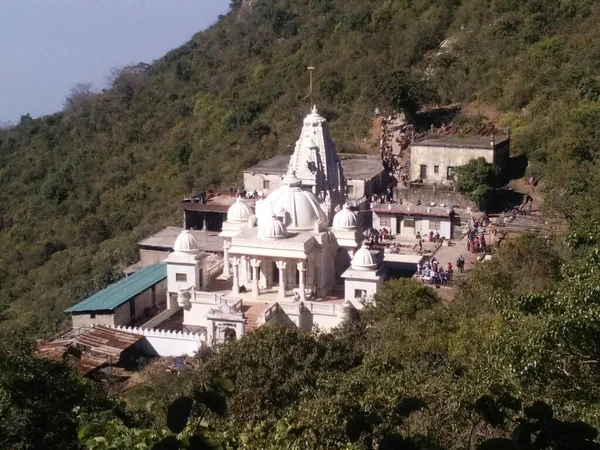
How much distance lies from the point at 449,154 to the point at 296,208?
11.1 m

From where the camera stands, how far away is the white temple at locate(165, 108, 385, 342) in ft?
71.1

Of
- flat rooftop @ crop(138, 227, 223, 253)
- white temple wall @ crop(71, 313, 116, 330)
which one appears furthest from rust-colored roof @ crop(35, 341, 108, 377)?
flat rooftop @ crop(138, 227, 223, 253)

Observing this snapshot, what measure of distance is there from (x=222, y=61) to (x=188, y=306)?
42022mm

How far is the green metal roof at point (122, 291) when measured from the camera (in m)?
22.9

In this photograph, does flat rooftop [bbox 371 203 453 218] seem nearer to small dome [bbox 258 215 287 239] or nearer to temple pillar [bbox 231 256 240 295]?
small dome [bbox 258 215 287 239]

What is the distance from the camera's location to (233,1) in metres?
80.5

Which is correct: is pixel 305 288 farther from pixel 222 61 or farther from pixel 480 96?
pixel 222 61

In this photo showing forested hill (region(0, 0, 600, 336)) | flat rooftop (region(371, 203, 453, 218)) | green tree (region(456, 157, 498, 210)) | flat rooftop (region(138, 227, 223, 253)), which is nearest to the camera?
flat rooftop (region(138, 227, 223, 253))

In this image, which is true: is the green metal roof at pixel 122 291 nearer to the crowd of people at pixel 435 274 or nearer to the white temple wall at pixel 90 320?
the white temple wall at pixel 90 320

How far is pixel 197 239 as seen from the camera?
28594 millimetres

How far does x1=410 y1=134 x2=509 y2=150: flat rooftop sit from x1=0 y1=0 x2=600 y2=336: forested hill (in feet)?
5.20

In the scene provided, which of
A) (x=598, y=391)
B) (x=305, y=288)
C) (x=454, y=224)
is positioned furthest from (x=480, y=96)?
(x=598, y=391)

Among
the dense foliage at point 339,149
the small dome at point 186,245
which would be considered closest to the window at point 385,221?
the dense foliage at point 339,149

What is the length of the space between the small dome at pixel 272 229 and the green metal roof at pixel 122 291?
4.26 m
